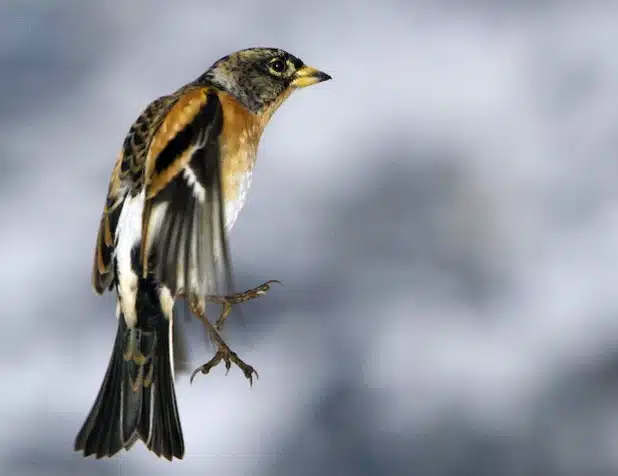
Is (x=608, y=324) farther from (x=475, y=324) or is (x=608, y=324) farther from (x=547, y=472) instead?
(x=547, y=472)

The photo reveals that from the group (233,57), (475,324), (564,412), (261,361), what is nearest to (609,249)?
(475,324)

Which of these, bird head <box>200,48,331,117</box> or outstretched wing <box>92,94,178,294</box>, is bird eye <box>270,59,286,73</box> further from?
outstretched wing <box>92,94,178,294</box>

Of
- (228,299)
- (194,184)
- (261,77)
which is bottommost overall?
(228,299)

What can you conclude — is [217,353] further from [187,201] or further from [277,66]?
[277,66]

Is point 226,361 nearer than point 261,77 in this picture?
Yes

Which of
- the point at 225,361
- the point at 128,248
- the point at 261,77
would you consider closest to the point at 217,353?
the point at 225,361
